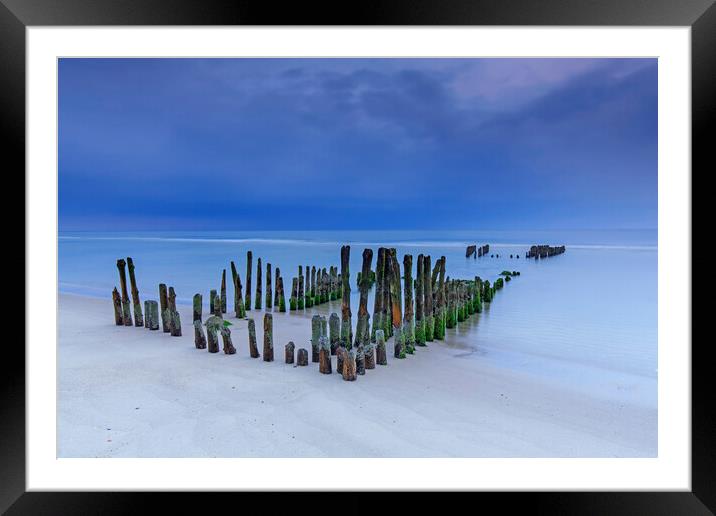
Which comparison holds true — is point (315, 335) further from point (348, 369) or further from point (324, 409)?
point (324, 409)

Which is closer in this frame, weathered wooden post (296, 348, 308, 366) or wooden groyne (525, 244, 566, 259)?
weathered wooden post (296, 348, 308, 366)

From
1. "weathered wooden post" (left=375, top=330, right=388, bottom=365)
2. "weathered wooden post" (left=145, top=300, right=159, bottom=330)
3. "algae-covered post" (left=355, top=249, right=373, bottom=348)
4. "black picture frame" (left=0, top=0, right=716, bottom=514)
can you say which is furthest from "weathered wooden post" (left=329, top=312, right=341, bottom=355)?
"weathered wooden post" (left=145, top=300, right=159, bottom=330)

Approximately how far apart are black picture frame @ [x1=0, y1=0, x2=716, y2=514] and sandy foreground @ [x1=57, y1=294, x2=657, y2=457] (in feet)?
3.30

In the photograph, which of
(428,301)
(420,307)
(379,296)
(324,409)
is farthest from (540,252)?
(324,409)

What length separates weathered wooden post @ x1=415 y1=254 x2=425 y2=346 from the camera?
6210 millimetres

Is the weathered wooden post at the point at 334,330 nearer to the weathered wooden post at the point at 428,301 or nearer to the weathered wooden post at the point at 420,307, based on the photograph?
the weathered wooden post at the point at 420,307

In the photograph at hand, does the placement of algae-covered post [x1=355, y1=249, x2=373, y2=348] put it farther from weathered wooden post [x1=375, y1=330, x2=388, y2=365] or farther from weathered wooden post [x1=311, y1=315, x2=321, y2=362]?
weathered wooden post [x1=311, y1=315, x2=321, y2=362]

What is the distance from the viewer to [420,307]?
6.43m

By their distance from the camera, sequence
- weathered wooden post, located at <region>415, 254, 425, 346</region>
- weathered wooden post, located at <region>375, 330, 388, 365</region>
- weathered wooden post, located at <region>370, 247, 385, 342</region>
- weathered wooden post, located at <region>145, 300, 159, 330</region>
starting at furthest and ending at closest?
weathered wooden post, located at <region>145, 300, 159, 330</region>, weathered wooden post, located at <region>415, 254, 425, 346</region>, weathered wooden post, located at <region>370, 247, 385, 342</region>, weathered wooden post, located at <region>375, 330, 388, 365</region>

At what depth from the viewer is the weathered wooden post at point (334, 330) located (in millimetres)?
4992

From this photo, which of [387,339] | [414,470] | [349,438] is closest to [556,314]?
[387,339]

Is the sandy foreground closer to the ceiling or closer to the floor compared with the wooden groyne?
closer to the floor

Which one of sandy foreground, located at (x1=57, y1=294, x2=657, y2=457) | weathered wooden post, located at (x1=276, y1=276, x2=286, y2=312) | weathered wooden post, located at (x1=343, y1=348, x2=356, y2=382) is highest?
weathered wooden post, located at (x1=276, y1=276, x2=286, y2=312)
